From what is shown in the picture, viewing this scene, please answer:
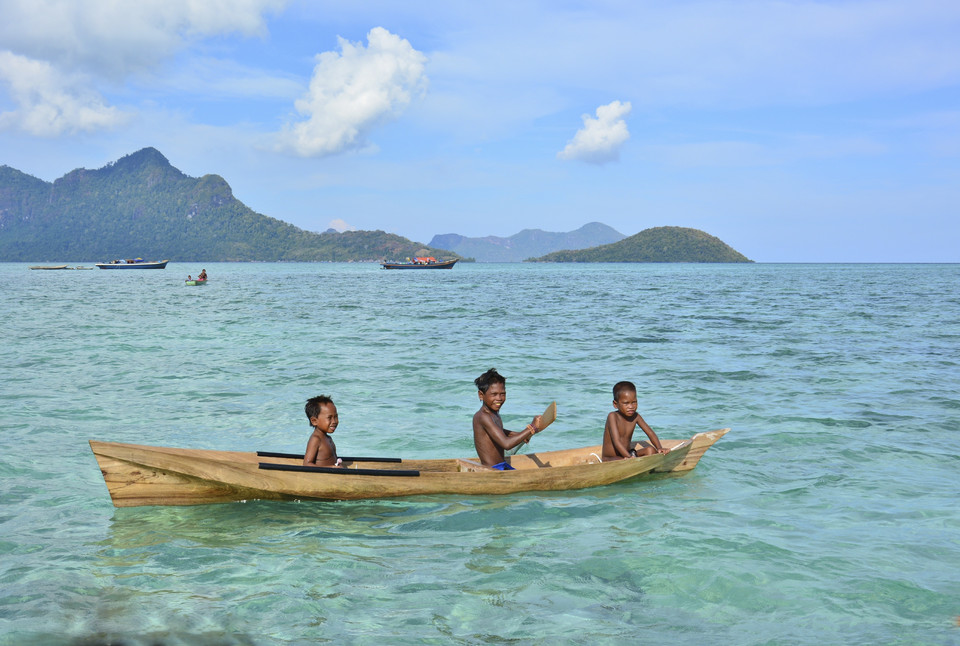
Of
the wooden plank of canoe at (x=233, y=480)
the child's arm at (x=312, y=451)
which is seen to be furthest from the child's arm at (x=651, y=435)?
the child's arm at (x=312, y=451)

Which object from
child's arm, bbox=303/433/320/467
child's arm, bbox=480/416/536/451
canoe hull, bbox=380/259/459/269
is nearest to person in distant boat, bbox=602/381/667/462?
child's arm, bbox=480/416/536/451

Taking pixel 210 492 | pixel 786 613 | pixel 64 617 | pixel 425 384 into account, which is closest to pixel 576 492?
pixel 786 613

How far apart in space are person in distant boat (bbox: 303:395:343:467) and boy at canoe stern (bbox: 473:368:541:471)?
165cm

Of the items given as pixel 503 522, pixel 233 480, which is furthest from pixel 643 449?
pixel 233 480

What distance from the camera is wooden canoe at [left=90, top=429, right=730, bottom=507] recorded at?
299 inches

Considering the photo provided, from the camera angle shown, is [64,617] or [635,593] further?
[635,593]

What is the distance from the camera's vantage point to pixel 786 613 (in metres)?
5.62

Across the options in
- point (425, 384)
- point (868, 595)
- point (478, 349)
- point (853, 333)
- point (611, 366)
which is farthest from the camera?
point (853, 333)

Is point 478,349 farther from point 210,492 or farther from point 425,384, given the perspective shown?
point 210,492

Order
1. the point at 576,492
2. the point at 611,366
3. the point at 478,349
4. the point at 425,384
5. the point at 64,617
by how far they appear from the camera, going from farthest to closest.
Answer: the point at 478,349
the point at 611,366
the point at 425,384
the point at 576,492
the point at 64,617

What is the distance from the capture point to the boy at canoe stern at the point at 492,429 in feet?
27.6

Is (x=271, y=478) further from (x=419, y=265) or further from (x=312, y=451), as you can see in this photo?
(x=419, y=265)

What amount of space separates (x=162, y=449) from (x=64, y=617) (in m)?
2.31

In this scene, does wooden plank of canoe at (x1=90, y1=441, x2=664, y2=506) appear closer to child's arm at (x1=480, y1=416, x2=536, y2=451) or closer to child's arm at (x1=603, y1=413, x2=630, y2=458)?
child's arm at (x1=480, y1=416, x2=536, y2=451)
